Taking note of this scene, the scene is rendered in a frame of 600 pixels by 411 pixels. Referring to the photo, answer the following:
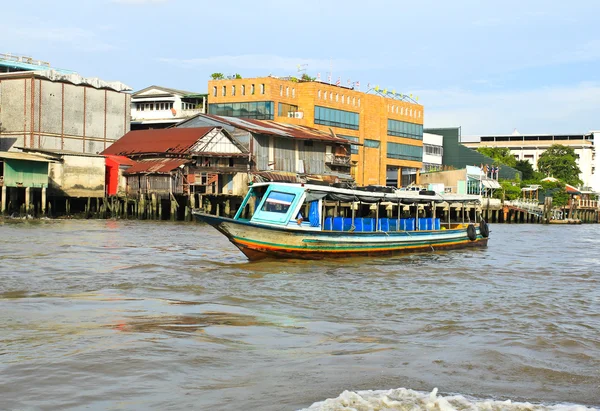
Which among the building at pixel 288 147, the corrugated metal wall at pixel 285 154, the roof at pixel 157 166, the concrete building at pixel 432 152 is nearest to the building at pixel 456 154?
the concrete building at pixel 432 152

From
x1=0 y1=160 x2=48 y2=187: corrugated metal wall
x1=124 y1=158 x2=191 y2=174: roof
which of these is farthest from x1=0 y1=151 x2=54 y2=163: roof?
x1=124 y1=158 x2=191 y2=174: roof

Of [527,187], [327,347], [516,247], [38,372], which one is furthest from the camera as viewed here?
[527,187]

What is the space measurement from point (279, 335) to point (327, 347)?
3.36 feet

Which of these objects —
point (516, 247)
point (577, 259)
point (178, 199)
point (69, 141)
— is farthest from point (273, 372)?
point (69, 141)

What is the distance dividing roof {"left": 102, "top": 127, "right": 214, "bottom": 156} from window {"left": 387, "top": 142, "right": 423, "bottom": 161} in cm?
2569

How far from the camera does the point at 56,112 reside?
56375 mm

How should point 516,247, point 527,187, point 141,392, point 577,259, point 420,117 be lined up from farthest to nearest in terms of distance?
1. point 527,187
2. point 420,117
3. point 516,247
4. point 577,259
5. point 141,392

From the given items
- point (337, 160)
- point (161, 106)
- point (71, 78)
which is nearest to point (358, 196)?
point (337, 160)

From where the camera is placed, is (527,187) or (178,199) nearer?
(178,199)

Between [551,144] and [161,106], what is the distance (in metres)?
71.5

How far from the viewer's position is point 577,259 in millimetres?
27797

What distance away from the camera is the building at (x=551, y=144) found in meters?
118

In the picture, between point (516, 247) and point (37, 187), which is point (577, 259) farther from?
point (37, 187)

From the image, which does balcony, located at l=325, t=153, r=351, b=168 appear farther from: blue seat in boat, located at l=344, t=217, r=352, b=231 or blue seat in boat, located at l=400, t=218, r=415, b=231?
blue seat in boat, located at l=344, t=217, r=352, b=231
